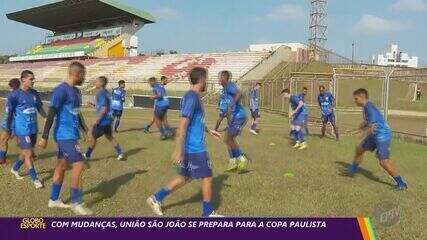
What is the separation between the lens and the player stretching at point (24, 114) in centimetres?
831

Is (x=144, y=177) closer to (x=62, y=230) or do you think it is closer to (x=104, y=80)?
(x=104, y=80)

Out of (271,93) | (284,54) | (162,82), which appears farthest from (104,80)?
(284,54)

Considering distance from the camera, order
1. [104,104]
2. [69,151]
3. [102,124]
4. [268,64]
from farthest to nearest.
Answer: [268,64]
[104,104]
[102,124]
[69,151]

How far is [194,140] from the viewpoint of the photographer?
6008 millimetres

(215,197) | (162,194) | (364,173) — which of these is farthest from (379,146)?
(162,194)

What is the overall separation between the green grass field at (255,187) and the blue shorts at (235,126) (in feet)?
2.51

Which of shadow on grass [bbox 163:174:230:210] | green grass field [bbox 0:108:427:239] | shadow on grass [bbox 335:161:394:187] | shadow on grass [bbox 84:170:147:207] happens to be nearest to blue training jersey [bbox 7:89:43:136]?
green grass field [bbox 0:108:427:239]

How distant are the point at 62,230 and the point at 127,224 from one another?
1.95 feet

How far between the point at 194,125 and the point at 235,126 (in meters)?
3.67

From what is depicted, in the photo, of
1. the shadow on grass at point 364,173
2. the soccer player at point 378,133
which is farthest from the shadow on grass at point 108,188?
the soccer player at point 378,133

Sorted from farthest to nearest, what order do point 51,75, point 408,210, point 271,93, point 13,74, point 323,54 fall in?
point 13,74, point 51,75, point 323,54, point 271,93, point 408,210

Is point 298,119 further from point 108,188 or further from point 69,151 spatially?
point 69,151

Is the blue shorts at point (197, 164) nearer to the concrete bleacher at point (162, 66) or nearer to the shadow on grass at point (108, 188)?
the shadow on grass at point (108, 188)

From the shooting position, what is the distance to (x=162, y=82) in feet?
47.0
